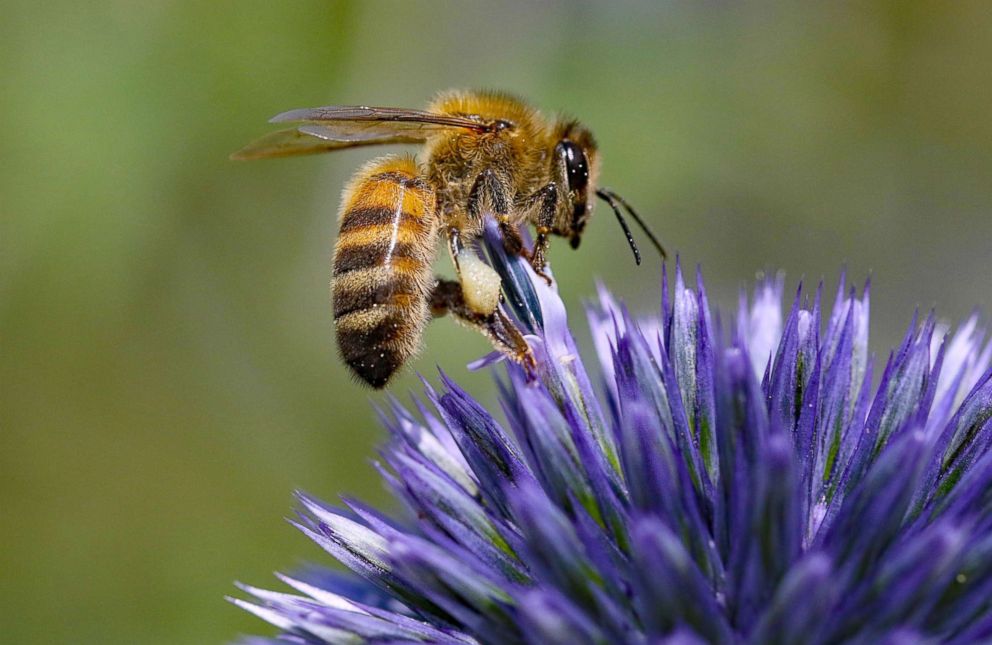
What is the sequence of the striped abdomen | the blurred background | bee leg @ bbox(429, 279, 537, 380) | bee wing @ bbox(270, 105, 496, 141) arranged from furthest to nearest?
the blurred background → bee wing @ bbox(270, 105, 496, 141) → the striped abdomen → bee leg @ bbox(429, 279, 537, 380)

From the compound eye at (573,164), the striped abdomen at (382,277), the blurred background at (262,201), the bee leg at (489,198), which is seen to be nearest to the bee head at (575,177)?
the compound eye at (573,164)

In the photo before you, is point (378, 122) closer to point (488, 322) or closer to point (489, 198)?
point (489, 198)

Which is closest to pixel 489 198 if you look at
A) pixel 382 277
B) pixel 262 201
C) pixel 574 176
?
pixel 574 176

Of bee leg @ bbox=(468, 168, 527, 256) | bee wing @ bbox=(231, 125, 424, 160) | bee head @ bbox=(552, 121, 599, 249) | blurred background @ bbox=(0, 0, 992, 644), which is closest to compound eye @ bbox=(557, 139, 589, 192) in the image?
bee head @ bbox=(552, 121, 599, 249)

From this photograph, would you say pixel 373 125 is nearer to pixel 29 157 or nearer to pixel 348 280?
pixel 348 280

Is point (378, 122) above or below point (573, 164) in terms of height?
below

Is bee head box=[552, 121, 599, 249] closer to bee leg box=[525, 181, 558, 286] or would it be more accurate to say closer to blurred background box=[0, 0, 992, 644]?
bee leg box=[525, 181, 558, 286]

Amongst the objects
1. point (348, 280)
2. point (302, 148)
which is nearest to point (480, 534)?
point (348, 280)
